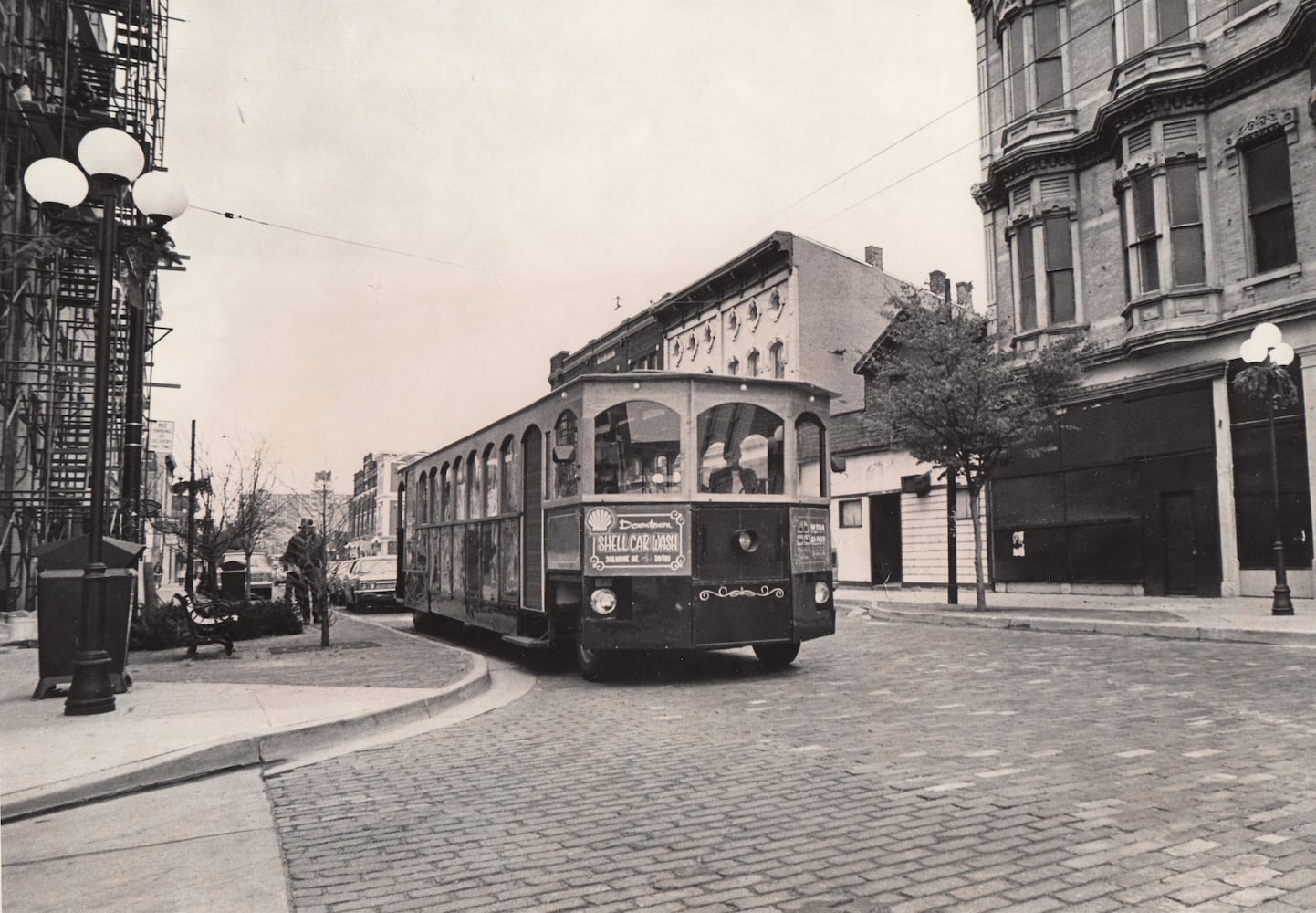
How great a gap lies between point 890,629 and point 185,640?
1066 centimetres

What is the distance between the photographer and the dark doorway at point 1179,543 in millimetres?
19422

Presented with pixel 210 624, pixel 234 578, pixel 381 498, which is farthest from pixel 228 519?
pixel 381 498

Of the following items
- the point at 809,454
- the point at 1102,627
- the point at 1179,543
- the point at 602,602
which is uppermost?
the point at 809,454

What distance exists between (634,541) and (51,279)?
1484cm

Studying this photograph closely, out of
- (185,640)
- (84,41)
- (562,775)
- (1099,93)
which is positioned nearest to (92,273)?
(84,41)

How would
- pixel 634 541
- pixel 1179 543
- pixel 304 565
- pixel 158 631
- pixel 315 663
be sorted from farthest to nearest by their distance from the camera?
1. pixel 1179 543
2. pixel 304 565
3. pixel 158 631
4. pixel 315 663
5. pixel 634 541

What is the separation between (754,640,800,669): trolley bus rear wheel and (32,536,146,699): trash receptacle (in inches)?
241

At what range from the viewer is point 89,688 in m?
A: 7.52

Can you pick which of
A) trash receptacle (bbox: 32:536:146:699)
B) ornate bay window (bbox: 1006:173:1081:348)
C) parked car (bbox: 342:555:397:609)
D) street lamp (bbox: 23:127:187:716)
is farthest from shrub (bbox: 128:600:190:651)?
ornate bay window (bbox: 1006:173:1081:348)

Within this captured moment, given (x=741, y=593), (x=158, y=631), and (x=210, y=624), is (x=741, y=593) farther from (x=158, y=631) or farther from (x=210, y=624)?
(x=158, y=631)

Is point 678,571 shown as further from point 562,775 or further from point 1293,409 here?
point 1293,409

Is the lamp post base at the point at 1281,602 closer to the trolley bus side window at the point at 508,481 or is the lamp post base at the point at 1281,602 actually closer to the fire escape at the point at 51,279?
the trolley bus side window at the point at 508,481

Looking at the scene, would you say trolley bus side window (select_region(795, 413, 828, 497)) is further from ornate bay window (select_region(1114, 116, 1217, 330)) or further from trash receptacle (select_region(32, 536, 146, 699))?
ornate bay window (select_region(1114, 116, 1217, 330))

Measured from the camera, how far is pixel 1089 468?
70.8 feet
